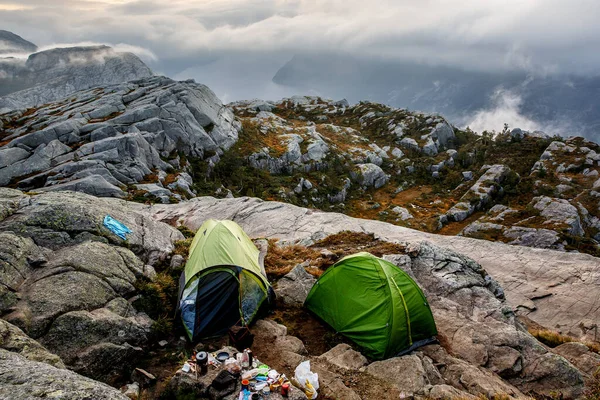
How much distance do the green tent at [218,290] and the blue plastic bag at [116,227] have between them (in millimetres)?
4011

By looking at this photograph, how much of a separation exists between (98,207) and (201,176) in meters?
34.3

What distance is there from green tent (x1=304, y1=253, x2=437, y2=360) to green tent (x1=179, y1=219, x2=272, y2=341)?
9.52 ft

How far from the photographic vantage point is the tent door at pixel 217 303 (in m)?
12.0

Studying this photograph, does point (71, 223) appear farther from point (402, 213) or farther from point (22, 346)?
point (402, 213)

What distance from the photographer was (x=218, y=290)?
12.4 m

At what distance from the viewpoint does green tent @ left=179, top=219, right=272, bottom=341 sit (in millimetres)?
12000

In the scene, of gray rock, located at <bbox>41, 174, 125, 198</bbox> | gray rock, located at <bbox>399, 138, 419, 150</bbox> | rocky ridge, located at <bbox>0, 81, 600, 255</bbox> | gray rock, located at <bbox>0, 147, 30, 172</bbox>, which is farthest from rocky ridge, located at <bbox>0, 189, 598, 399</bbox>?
gray rock, located at <bbox>399, 138, 419, 150</bbox>

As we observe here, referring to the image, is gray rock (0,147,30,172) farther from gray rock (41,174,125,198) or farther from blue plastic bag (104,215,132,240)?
blue plastic bag (104,215,132,240)

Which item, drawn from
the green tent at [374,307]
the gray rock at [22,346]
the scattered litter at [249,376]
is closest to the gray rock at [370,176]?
the green tent at [374,307]

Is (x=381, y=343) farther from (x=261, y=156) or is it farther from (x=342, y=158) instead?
(x=342, y=158)

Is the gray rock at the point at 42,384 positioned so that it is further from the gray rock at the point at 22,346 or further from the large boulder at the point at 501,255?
the large boulder at the point at 501,255

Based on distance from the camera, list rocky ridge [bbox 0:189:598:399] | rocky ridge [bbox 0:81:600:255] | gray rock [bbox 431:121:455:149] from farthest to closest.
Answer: gray rock [bbox 431:121:455:149]
rocky ridge [bbox 0:81:600:255]
rocky ridge [bbox 0:189:598:399]

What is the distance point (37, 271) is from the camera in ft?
37.3

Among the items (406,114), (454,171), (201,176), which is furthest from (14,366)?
(406,114)
